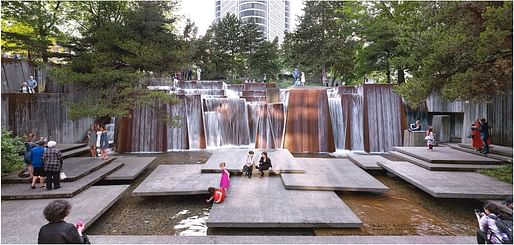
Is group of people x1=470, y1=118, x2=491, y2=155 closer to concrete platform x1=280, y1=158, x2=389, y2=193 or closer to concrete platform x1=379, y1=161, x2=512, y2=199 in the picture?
concrete platform x1=379, y1=161, x2=512, y2=199

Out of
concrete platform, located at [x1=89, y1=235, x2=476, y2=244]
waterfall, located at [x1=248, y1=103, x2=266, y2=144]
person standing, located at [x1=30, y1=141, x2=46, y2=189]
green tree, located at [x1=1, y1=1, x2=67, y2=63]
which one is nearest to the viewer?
concrete platform, located at [x1=89, y1=235, x2=476, y2=244]

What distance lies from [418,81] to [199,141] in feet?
37.8

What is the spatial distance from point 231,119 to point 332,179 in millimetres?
10290

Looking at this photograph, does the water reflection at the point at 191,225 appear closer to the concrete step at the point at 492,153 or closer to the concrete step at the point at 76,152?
the concrete step at the point at 76,152

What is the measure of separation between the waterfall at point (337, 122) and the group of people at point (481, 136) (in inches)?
261

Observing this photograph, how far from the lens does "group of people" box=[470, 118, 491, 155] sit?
1103cm

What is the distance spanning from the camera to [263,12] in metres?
96.1

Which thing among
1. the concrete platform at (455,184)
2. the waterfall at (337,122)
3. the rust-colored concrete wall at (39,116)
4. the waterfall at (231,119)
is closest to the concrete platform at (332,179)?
the concrete platform at (455,184)

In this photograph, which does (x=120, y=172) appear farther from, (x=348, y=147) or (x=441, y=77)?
(x=348, y=147)

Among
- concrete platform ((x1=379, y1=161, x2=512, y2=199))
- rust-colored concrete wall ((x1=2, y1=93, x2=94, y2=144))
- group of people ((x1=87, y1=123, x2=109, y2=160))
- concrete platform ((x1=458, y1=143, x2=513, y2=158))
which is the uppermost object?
rust-colored concrete wall ((x1=2, y1=93, x2=94, y2=144))

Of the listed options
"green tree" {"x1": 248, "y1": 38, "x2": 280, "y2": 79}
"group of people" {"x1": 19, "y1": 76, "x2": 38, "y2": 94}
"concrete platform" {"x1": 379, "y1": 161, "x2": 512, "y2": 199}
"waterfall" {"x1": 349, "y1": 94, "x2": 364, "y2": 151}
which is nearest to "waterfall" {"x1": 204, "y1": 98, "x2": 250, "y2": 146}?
"waterfall" {"x1": 349, "y1": 94, "x2": 364, "y2": 151}

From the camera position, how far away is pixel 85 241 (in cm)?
347

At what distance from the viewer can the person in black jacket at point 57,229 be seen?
310 centimetres

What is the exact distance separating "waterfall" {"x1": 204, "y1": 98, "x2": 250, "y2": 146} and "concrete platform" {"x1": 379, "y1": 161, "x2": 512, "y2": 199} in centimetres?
978
